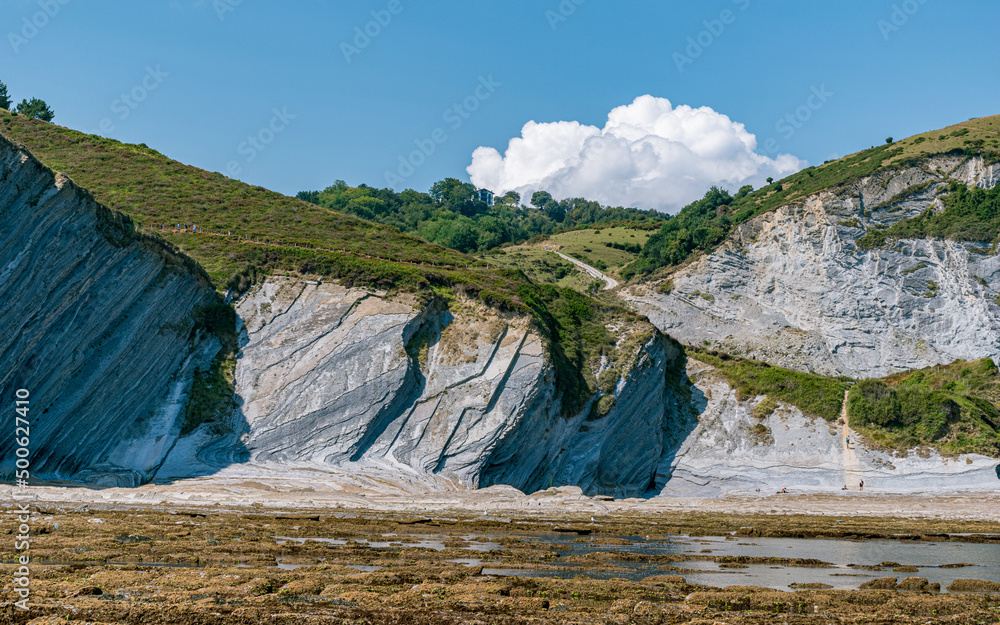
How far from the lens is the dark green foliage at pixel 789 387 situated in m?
56.4

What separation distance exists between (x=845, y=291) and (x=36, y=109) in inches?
3895

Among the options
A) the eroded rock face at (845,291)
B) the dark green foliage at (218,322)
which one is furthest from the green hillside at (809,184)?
the dark green foliage at (218,322)

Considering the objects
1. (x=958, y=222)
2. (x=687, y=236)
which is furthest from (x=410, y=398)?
(x=958, y=222)

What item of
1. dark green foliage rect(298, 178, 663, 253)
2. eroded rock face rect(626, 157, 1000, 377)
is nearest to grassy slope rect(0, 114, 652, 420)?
eroded rock face rect(626, 157, 1000, 377)

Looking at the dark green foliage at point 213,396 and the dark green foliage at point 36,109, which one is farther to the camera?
the dark green foliage at point 36,109

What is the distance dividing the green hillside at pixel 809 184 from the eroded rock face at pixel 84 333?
6400 cm

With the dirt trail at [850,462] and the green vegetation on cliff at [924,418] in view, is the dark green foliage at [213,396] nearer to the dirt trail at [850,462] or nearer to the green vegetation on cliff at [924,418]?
the dirt trail at [850,462]

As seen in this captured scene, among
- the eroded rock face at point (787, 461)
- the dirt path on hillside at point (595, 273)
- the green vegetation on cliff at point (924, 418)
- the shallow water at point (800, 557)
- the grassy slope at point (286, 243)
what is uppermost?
the dirt path on hillside at point (595, 273)

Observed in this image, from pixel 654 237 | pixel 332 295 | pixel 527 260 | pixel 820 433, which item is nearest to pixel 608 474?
pixel 820 433

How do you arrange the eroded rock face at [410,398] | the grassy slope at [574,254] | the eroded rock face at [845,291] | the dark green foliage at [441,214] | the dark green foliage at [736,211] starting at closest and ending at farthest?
1. the eroded rock face at [410,398]
2. the eroded rock face at [845,291]
3. the dark green foliage at [736,211]
4. the grassy slope at [574,254]
5. the dark green foliage at [441,214]

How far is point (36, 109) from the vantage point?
96938 mm

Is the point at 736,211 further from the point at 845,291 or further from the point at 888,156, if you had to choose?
the point at 845,291

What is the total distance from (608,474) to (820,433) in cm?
1563

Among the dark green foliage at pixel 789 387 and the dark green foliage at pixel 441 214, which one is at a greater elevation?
the dark green foliage at pixel 441 214
